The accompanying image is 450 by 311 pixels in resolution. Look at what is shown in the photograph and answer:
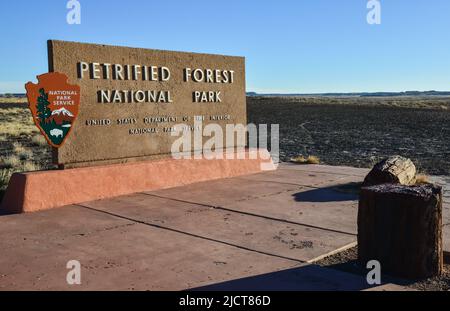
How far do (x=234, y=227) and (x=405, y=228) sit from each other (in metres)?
2.59

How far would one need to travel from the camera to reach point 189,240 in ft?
19.7

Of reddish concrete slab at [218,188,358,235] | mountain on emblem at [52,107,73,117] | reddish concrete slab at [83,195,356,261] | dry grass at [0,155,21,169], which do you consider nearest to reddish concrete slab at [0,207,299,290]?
reddish concrete slab at [83,195,356,261]

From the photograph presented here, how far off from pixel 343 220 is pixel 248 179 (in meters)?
3.79

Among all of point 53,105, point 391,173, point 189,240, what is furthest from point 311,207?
point 53,105

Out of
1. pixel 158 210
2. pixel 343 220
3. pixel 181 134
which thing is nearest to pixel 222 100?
pixel 181 134

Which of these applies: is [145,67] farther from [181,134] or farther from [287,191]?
[287,191]

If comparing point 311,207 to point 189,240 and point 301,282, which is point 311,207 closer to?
point 189,240

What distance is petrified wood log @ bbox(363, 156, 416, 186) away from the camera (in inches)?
331

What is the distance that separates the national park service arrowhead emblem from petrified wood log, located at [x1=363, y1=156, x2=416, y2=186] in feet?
16.6

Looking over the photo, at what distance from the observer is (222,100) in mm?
10984

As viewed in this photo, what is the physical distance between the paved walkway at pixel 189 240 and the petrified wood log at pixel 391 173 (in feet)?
1.55

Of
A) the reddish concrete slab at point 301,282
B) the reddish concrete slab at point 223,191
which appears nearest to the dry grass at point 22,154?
the reddish concrete slab at point 223,191

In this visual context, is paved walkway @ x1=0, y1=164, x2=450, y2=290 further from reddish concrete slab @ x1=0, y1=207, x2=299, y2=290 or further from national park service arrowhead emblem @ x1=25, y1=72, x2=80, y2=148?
national park service arrowhead emblem @ x1=25, y1=72, x2=80, y2=148

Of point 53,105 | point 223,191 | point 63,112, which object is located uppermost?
point 53,105
